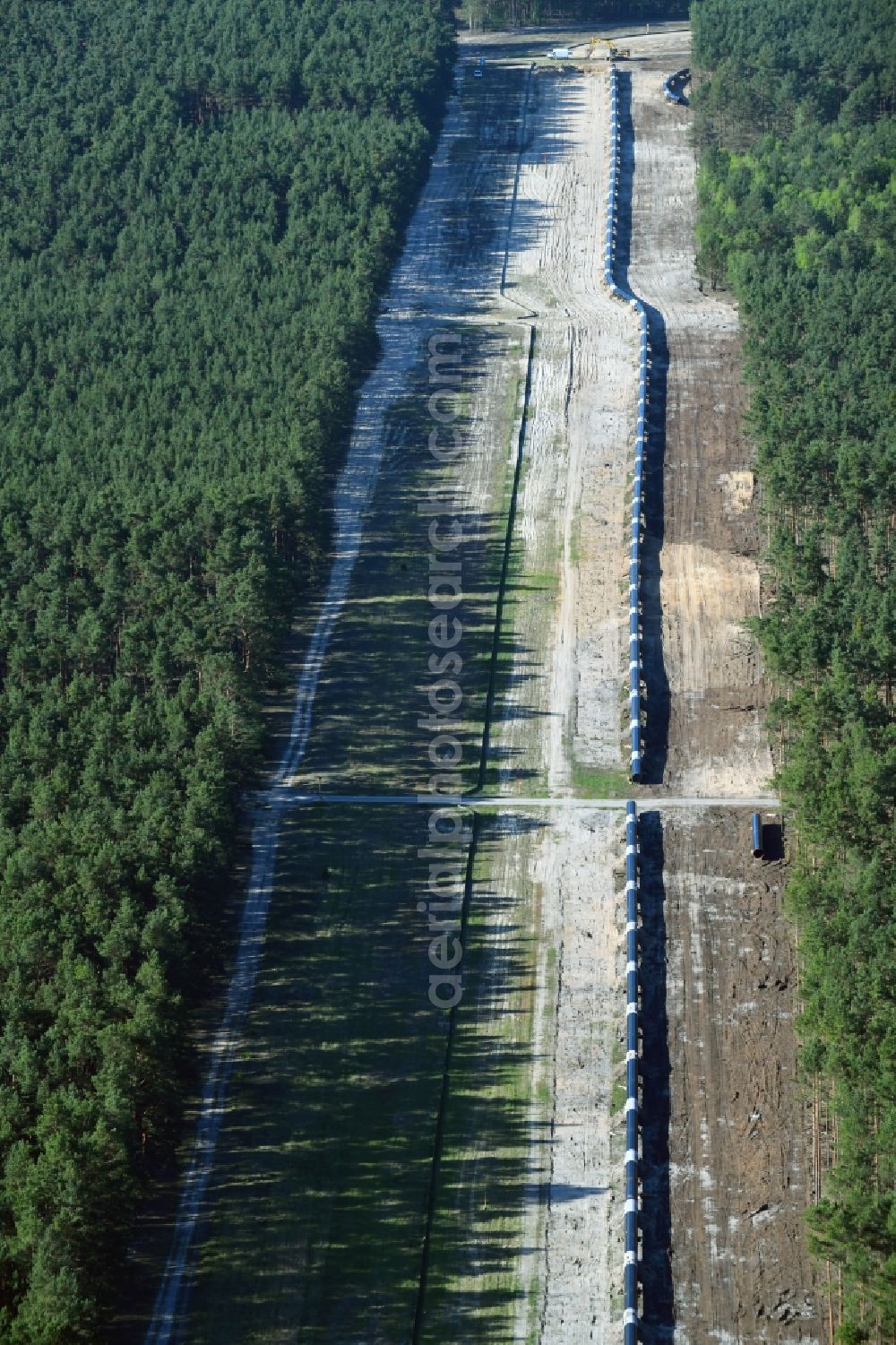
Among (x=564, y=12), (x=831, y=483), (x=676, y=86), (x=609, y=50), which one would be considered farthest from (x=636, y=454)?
(x=564, y=12)

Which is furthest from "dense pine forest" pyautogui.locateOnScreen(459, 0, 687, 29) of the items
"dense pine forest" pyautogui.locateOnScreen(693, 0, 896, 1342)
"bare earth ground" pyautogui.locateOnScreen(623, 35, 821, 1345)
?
"bare earth ground" pyautogui.locateOnScreen(623, 35, 821, 1345)

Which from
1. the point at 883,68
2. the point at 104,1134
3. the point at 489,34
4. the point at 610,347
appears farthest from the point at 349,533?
the point at 489,34

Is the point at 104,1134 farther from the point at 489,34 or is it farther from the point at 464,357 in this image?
the point at 489,34

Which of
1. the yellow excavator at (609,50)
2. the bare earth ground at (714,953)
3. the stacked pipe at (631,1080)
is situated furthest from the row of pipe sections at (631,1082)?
the yellow excavator at (609,50)

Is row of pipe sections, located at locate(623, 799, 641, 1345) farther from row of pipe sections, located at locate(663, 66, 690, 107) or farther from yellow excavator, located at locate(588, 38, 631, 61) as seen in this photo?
yellow excavator, located at locate(588, 38, 631, 61)

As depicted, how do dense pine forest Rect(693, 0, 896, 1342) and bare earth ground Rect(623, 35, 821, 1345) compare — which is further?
dense pine forest Rect(693, 0, 896, 1342)

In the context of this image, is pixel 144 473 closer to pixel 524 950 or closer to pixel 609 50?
pixel 524 950
